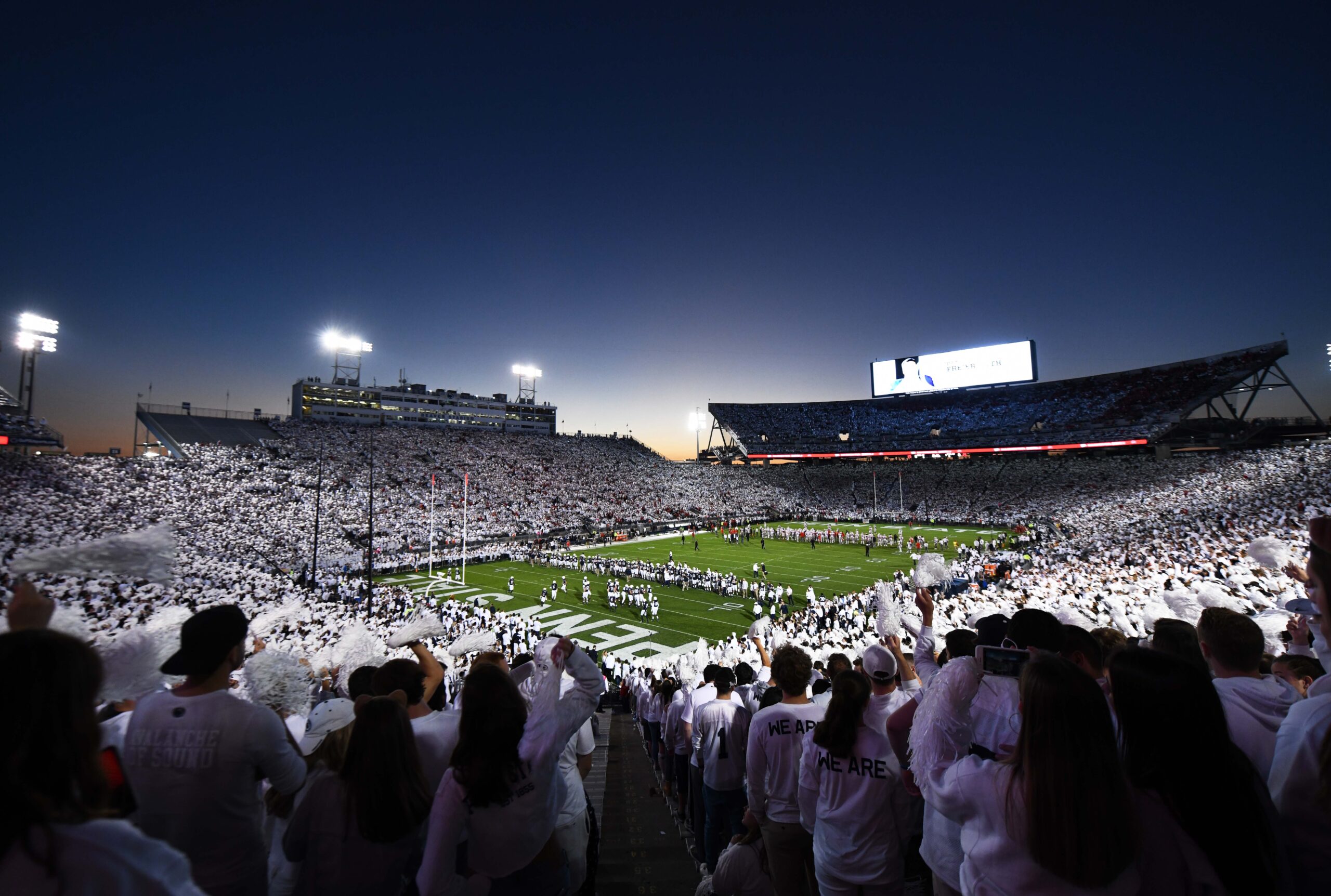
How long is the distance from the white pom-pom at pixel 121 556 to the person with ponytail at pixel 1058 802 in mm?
3364

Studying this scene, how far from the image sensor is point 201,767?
2.16 metres

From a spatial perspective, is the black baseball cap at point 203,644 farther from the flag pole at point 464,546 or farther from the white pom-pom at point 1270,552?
the flag pole at point 464,546

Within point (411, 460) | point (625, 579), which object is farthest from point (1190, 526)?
point (411, 460)

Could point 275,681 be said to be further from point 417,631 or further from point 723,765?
point 723,765

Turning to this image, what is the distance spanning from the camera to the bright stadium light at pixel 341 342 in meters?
51.6

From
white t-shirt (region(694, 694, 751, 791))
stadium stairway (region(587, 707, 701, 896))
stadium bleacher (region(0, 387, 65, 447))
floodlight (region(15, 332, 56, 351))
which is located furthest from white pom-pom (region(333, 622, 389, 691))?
floodlight (region(15, 332, 56, 351))

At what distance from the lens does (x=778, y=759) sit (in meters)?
3.27

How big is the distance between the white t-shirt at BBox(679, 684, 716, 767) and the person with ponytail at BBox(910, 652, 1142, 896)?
3.41 m

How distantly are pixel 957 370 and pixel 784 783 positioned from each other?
63.7m

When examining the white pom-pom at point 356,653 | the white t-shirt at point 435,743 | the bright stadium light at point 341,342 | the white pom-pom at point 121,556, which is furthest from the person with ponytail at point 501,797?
the bright stadium light at point 341,342

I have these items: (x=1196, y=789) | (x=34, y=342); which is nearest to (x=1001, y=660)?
(x=1196, y=789)

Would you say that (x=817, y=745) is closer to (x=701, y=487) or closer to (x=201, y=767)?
(x=201, y=767)

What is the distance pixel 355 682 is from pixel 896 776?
314 cm

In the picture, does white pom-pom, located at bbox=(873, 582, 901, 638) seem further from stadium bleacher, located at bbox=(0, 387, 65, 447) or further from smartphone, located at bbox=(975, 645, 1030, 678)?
stadium bleacher, located at bbox=(0, 387, 65, 447)
